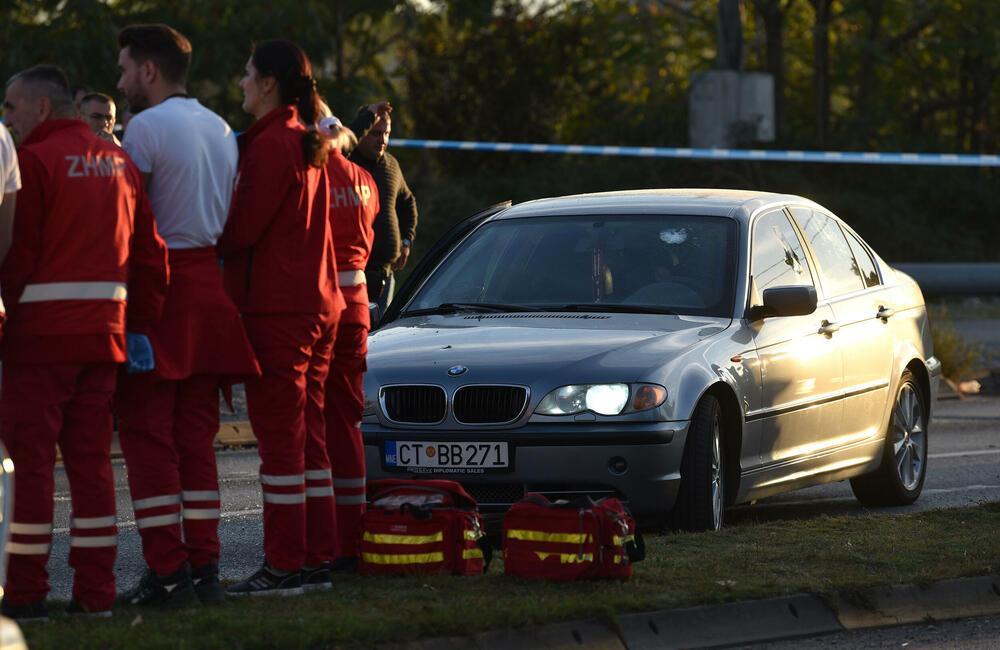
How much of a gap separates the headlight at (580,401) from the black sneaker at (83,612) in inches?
89.1

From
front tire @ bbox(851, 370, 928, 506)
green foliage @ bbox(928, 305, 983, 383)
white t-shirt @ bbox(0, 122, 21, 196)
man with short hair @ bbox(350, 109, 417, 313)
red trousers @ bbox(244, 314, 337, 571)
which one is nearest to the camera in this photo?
white t-shirt @ bbox(0, 122, 21, 196)

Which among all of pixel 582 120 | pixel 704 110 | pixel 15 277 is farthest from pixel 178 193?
pixel 582 120

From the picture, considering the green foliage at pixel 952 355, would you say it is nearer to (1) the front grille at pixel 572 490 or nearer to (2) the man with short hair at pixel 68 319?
(1) the front grille at pixel 572 490

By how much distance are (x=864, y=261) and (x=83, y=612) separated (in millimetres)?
5452

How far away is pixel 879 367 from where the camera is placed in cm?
922

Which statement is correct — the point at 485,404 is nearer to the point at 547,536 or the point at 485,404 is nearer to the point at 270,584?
the point at 547,536

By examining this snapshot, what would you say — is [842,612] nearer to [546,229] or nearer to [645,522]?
[645,522]

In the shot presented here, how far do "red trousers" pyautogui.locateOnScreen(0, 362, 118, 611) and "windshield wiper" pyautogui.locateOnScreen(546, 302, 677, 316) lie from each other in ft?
10.1

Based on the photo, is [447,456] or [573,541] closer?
[573,541]

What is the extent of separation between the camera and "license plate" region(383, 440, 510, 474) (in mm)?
7273


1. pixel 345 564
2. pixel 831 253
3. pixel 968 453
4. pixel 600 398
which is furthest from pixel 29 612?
pixel 968 453

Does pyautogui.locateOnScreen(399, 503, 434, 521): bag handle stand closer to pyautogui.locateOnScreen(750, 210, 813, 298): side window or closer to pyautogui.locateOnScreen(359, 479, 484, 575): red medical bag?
pyautogui.locateOnScreen(359, 479, 484, 575): red medical bag

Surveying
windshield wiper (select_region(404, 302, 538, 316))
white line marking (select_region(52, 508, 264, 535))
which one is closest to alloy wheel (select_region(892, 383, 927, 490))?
windshield wiper (select_region(404, 302, 538, 316))

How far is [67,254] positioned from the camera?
5426 mm
